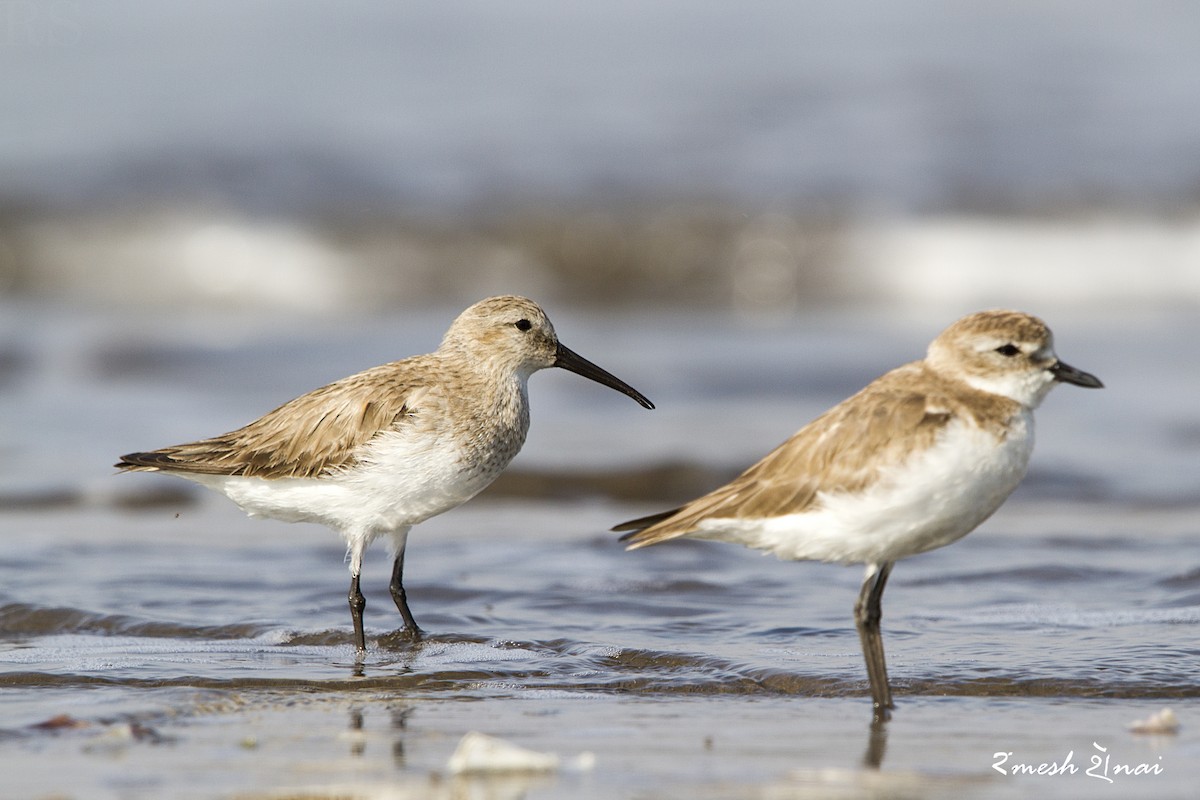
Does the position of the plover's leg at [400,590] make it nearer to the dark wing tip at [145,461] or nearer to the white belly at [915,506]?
the dark wing tip at [145,461]

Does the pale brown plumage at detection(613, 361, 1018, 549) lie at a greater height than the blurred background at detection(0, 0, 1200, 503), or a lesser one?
lesser

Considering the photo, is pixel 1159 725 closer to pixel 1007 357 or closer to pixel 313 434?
pixel 1007 357

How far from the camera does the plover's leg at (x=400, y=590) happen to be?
279 inches

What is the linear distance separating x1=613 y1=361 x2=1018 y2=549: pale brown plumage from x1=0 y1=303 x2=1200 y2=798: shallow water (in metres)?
0.71

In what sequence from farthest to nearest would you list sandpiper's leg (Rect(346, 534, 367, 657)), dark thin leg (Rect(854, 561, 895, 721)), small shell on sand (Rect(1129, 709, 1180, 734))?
sandpiper's leg (Rect(346, 534, 367, 657))
dark thin leg (Rect(854, 561, 895, 721))
small shell on sand (Rect(1129, 709, 1180, 734))

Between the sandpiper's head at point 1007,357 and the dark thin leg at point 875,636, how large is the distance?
75 centimetres

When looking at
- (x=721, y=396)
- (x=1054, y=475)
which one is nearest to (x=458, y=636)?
(x=1054, y=475)

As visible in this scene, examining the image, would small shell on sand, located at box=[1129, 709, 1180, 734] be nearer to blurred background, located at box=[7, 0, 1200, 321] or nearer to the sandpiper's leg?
the sandpiper's leg

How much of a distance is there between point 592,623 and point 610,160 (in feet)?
48.0

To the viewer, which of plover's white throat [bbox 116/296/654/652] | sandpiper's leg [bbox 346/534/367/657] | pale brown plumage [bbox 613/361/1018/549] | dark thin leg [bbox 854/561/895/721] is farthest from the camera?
plover's white throat [bbox 116/296/654/652]

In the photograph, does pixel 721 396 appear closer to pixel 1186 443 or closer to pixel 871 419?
pixel 1186 443

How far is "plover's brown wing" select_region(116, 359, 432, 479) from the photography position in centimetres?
705

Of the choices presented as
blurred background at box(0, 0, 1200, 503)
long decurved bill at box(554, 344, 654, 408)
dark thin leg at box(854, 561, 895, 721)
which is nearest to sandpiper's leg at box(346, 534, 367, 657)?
long decurved bill at box(554, 344, 654, 408)

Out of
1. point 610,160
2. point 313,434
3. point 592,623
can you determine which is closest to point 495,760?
point 592,623
